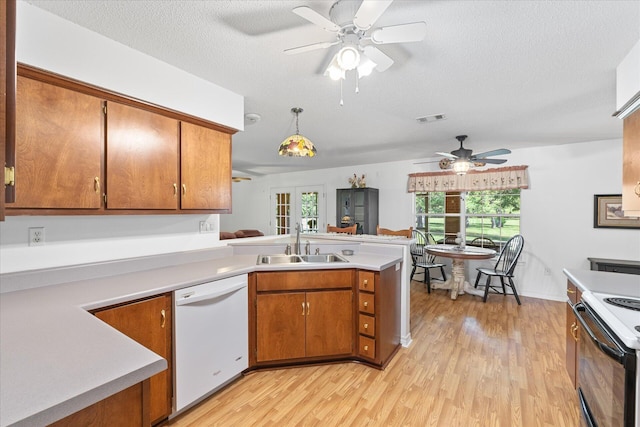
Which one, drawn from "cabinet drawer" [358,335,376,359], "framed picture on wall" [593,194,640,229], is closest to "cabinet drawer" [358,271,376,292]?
"cabinet drawer" [358,335,376,359]

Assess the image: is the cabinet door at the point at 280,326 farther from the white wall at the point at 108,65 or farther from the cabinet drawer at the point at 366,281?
the white wall at the point at 108,65

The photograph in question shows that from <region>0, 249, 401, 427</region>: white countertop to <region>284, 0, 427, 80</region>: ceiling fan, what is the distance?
149cm

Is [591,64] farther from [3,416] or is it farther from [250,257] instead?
[3,416]

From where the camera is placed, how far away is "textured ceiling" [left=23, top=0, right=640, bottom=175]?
1520 millimetres

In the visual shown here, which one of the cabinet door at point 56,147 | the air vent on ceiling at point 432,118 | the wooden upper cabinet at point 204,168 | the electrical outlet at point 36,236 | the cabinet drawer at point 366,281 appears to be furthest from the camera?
the air vent on ceiling at point 432,118

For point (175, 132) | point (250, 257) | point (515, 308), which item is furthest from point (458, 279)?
point (175, 132)

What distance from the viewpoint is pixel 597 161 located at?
4008 millimetres

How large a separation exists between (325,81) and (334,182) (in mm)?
4186

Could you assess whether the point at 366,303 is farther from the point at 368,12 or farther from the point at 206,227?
the point at 368,12

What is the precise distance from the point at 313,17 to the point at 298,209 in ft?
19.1

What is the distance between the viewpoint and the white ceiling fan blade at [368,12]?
1.21 metres

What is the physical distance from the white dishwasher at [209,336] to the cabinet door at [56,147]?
834 millimetres

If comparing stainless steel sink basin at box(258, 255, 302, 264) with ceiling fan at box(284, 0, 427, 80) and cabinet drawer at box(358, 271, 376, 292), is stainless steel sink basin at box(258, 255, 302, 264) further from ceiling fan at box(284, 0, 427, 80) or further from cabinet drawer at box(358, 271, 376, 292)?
ceiling fan at box(284, 0, 427, 80)

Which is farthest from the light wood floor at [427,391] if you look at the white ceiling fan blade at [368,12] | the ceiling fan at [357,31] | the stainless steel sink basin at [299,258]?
the white ceiling fan blade at [368,12]
